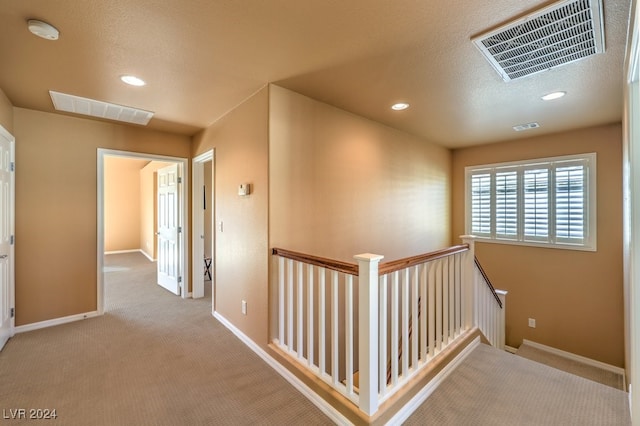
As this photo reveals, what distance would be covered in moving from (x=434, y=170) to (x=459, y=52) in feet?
9.75

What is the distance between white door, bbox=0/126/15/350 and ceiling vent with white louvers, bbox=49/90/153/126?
53 centimetres

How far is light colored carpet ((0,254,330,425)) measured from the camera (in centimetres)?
188

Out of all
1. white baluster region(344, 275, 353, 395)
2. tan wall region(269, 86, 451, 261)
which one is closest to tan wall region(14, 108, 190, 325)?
tan wall region(269, 86, 451, 261)

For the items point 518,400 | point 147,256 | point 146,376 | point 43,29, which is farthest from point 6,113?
point 147,256

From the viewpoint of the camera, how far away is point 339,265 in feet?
6.41

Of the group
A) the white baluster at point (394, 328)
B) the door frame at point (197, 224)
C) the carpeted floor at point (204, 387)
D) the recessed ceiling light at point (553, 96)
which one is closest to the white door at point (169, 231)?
the door frame at point (197, 224)

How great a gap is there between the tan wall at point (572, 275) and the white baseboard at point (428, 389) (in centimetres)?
240

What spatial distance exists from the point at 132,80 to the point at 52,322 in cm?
289

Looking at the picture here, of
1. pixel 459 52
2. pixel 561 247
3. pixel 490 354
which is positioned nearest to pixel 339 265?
pixel 459 52

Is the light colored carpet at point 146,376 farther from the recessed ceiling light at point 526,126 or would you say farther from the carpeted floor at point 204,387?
the recessed ceiling light at point 526,126

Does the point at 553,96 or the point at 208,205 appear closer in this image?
the point at 553,96

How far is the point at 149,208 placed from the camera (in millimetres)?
8016

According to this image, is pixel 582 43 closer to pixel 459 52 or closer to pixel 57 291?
pixel 459 52

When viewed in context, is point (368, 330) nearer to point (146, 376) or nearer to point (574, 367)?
point (146, 376)
